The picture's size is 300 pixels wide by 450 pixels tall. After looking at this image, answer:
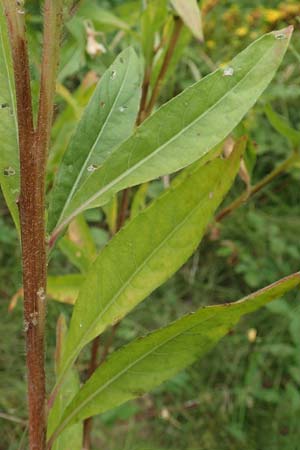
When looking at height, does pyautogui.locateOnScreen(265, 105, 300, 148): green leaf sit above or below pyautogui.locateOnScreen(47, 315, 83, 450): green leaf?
above

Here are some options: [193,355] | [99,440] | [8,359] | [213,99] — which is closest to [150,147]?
[213,99]

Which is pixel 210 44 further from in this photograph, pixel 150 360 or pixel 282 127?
pixel 150 360

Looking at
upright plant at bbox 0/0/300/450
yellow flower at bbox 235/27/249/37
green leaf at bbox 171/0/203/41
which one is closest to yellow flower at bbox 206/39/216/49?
yellow flower at bbox 235/27/249/37

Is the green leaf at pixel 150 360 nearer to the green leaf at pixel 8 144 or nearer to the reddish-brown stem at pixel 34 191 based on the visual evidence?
the reddish-brown stem at pixel 34 191

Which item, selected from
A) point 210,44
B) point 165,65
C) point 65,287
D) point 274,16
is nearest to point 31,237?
point 165,65

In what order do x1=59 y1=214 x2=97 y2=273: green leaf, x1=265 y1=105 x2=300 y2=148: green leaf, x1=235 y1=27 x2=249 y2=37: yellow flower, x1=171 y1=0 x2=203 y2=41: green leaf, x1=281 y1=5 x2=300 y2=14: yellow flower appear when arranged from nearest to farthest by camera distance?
x1=171 y1=0 x2=203 y2=41: green leaf
x1=265 y1=105 x2=300 y2=148: green leaf
x1=59 y1=214 x2=97 y2=273: green leaf
x1=281 y1=5 x2=300 y2=14: yellow flower
x1=235 y1=27 x2=249 y2=37: yellow flower

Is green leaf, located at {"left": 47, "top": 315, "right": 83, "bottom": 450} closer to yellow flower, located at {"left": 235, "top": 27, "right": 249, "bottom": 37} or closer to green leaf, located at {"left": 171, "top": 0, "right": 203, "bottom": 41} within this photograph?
green leaf, located at {"left": 171, "top": 0, "right": 203, "bottom": 41}

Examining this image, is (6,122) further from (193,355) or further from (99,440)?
(99,440)
